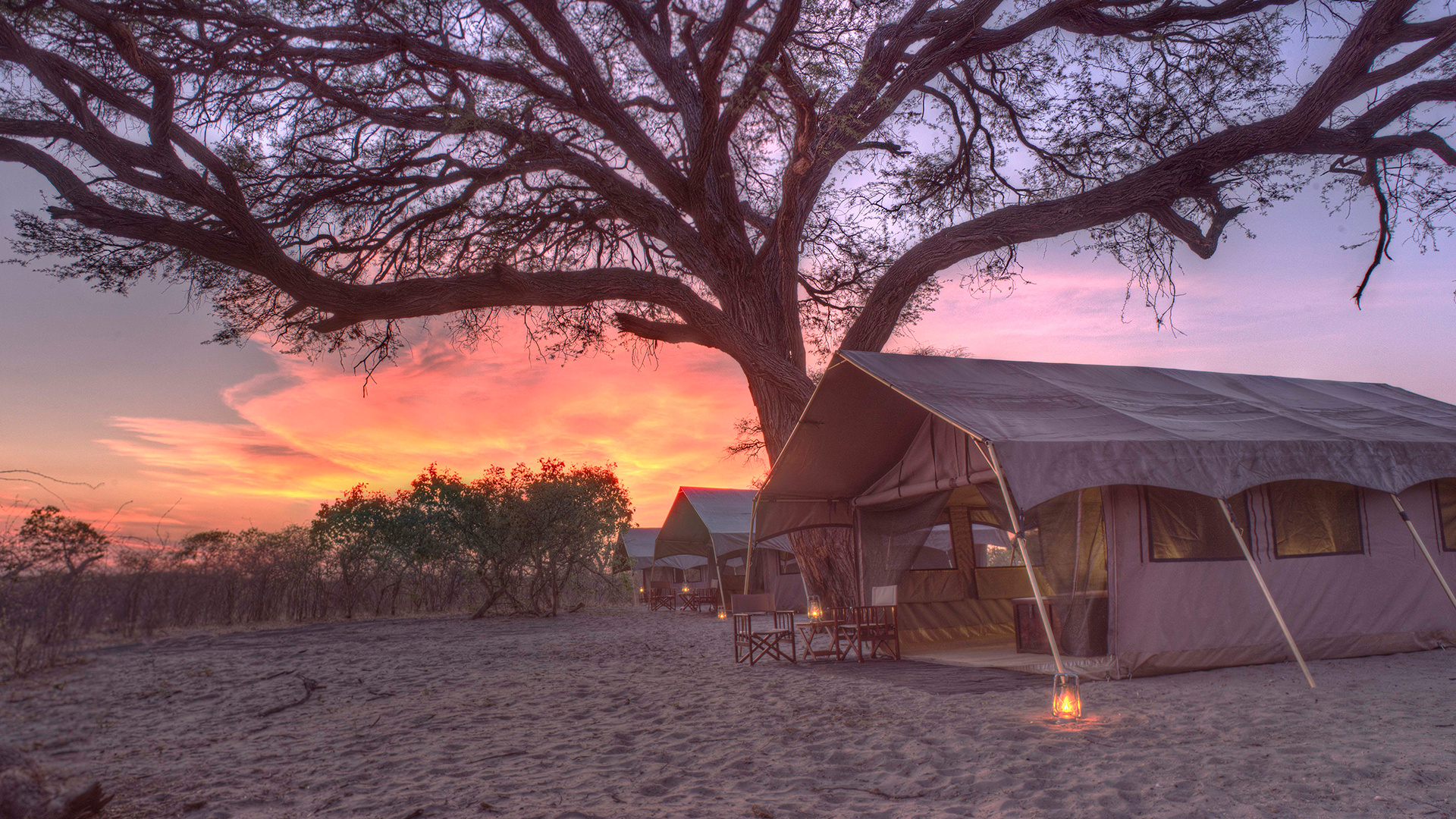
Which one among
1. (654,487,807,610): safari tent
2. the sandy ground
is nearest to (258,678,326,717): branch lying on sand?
the sandy ground

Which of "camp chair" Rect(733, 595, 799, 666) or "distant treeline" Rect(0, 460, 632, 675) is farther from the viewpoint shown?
"distant treeline" Rect(0, 460, 632, 675)

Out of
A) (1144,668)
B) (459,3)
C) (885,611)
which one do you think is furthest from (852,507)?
(459,3)

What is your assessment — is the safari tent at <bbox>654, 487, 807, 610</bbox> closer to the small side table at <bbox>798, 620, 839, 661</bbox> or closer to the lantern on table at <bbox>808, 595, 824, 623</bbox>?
the lantern on table at <bbox>808, 595, 824, 623</bbox>

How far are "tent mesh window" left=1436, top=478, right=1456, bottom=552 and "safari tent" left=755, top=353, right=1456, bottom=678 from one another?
0.06 feet

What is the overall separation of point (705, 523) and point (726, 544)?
26.3 inches

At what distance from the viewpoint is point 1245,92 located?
843cm

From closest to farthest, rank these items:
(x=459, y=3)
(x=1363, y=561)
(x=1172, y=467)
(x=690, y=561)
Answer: (x=1172, y=467), (x=1363, y=561), (x=459, y=3), (x=690, y=561)

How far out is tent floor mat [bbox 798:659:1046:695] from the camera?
5637 mm

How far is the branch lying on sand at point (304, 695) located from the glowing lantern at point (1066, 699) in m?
5.13

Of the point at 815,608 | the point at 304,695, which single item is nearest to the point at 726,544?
the point at 815,608

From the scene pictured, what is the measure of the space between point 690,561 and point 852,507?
44.3 ft

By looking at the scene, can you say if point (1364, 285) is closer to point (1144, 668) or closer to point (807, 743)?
point (1144, 668)

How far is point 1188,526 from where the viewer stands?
5773 mm

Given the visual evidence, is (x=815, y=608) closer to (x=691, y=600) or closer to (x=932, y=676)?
(x=932, y=676)
